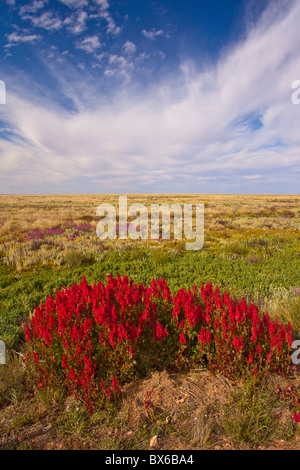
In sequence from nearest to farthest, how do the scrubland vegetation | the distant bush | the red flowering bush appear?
the scrubland vegetation → the red flowering bush → the distant bush

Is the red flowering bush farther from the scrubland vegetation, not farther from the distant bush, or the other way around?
the distant bush

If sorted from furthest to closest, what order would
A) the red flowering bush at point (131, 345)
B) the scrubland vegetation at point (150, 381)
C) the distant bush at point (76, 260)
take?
the distant bush at point (76, 260)
the red flowering bush at point (131, 345)
the scrubland vegetation at point (150, 381)

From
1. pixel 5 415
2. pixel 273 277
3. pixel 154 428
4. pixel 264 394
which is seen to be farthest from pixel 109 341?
pixel 273 277

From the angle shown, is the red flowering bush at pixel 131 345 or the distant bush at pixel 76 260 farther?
the distant bush at pixel 76 260

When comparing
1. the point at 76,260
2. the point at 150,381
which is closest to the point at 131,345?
the point at 150,381

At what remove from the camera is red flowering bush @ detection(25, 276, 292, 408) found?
2.60 metres

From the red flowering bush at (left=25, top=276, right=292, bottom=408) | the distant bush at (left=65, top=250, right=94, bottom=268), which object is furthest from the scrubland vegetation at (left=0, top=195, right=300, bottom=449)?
the distant bush at (left=65, top=250, right=94, bottom=268)

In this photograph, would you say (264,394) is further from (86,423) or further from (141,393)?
(86,423)

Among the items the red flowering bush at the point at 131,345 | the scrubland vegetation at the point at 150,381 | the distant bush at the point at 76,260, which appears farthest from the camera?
the distant bush at the point at 76,260

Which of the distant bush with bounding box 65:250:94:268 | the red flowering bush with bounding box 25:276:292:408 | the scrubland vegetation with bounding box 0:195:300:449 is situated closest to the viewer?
the scrubland vegetation with bounding box 0:195:300:449

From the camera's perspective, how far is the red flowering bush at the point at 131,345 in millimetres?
2602

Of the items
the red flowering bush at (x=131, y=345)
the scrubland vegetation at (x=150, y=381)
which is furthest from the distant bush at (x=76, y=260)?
the red flowering bush at (x=131, y=345)

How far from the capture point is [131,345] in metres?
2.74

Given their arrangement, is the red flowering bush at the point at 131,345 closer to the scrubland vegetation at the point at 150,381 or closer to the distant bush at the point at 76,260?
the scrubland vegetation at the point at 150,381
